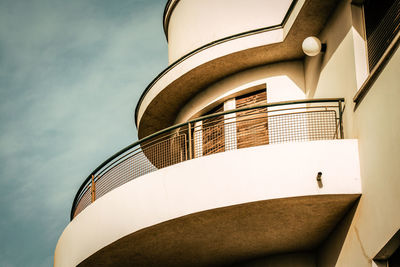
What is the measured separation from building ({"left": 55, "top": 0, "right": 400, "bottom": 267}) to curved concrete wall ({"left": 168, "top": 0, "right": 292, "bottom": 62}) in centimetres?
4

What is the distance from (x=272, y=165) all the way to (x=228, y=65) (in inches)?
195

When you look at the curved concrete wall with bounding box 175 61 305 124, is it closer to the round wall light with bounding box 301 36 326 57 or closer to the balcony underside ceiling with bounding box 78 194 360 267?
the round wall light with bounding box 301 36 326 57

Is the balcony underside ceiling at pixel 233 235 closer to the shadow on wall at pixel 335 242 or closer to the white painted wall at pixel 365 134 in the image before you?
the shadow on wall at pixel 335 242

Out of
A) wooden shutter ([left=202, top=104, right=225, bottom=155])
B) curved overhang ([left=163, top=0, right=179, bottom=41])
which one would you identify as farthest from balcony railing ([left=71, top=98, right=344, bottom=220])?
curved overhang ([left=163, top=0, right=179, bottom=41])

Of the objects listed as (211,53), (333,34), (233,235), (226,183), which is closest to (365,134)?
(226,183)

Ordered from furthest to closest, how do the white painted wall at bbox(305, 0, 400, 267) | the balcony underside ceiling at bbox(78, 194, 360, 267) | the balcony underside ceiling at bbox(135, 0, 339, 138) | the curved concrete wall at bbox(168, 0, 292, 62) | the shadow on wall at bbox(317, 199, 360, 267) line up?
the curved concrete wall at bbox(168, 0, 292, 62)
the balcony underside ceiling at bbox(135, 0, 339, 138)
the balcony underside ceiling at bbox(78, 194, 360, 267)
the shadow on wall at bbox(317, 199, 360, 267)
the white painted wall at bbox(305, 0, 400, 267)

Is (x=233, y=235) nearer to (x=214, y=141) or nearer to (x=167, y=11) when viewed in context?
(x=214, y=141)

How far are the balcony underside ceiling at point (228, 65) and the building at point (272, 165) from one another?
5cm

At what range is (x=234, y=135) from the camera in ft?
54.3

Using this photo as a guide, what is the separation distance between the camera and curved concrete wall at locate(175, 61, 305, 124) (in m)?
16.9

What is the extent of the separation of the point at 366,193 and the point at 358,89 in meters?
2.02

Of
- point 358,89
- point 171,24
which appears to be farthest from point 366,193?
point 171,24

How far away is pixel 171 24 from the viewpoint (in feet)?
69.9

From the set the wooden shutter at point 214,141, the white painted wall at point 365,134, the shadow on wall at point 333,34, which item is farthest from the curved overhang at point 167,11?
the white painted wall at point 365,134
